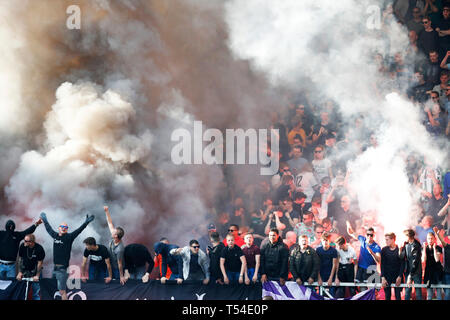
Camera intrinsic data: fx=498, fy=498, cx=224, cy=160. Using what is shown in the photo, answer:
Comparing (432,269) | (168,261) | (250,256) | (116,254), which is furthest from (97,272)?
(432,269)

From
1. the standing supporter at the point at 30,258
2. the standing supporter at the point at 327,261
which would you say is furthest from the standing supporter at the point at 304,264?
the standing supporter at the point at 30,258

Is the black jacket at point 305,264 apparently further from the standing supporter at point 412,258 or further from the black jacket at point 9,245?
the black jacket at point 9,245

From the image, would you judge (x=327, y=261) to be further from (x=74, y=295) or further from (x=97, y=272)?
(x=74, y=295)

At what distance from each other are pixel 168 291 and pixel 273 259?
166 cm

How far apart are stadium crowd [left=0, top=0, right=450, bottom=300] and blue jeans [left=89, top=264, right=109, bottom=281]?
0.02 metres

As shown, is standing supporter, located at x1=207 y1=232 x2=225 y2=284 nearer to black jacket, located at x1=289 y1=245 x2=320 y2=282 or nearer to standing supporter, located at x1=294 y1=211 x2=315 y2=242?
black jacket, located at x1=289 y1=245 x2=320 y2=282

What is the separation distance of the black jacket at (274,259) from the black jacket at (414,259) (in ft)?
5.86

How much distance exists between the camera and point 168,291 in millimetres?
7516

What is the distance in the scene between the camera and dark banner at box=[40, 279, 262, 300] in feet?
24.5

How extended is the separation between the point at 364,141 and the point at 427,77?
185 centimetres

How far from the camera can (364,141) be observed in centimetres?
1019

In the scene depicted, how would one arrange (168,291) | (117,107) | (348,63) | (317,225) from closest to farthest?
(168,291), (317,225), (117,107), (348,63)
